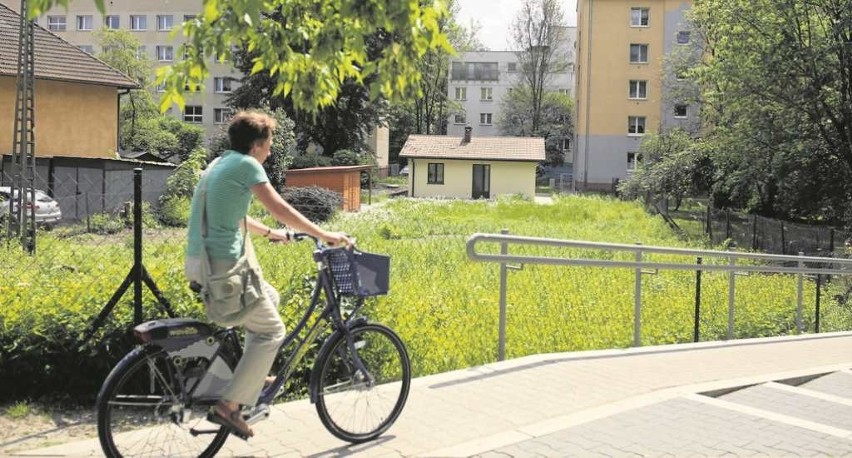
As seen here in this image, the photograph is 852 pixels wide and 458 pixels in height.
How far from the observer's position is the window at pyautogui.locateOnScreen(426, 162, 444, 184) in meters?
52.9

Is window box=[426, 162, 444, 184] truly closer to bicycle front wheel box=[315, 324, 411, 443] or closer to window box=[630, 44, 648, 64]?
window box=[630, 44, 648, 64]

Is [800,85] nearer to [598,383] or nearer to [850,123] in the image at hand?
[850,123]

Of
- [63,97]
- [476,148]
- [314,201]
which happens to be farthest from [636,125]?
[63,97]

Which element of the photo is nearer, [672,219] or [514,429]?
[514,429]

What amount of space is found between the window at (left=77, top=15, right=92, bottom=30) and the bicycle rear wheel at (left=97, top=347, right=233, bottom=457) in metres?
80.9

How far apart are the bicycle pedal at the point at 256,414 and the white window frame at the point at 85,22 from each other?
80.8 metres

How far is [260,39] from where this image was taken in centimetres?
576

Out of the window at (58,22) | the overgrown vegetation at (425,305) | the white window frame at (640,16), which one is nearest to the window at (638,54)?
the white window frame at (640,16)

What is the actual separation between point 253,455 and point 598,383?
298 centimetres

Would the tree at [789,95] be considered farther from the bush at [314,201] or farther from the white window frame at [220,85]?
the white window frame at [220,85]

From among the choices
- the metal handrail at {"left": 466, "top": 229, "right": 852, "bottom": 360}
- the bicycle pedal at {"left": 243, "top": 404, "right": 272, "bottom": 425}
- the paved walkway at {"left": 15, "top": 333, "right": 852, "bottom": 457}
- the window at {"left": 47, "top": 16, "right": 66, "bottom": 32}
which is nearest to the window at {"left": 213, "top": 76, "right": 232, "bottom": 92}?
the window at {"left": 47, "top": 16, "right": 66, "bottom": 32}

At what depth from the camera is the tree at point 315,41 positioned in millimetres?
4684

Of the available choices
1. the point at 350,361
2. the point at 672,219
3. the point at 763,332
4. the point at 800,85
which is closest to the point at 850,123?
the point at 800,85

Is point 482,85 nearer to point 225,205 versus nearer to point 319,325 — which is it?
point 319,325
